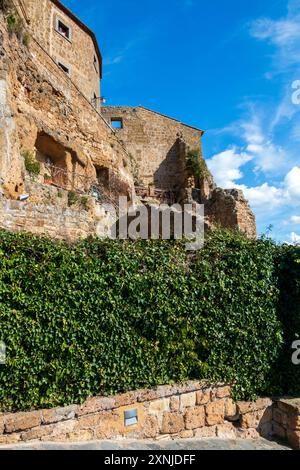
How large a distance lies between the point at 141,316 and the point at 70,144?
32.2ft

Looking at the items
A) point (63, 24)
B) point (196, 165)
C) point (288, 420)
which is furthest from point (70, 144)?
point (196, 165)

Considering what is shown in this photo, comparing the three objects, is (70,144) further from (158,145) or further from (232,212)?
(158,145)

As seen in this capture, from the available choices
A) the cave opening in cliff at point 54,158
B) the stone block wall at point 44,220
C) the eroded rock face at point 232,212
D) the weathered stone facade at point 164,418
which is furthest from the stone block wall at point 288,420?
the eroded rock face at point 232,212

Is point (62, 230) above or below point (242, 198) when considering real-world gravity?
below

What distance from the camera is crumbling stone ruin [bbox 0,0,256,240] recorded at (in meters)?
9.27

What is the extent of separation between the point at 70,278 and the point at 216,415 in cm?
346

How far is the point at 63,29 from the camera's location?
2014 centimetres

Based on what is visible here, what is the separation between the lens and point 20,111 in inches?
444

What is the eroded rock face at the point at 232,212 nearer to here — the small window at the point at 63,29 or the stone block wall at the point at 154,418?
the stone block wall at the point at 154,418

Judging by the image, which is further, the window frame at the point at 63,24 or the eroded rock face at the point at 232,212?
the window frame at the point at 63,24

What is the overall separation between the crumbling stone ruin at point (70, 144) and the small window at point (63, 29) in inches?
2.3

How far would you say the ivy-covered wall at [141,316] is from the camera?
186 inches
